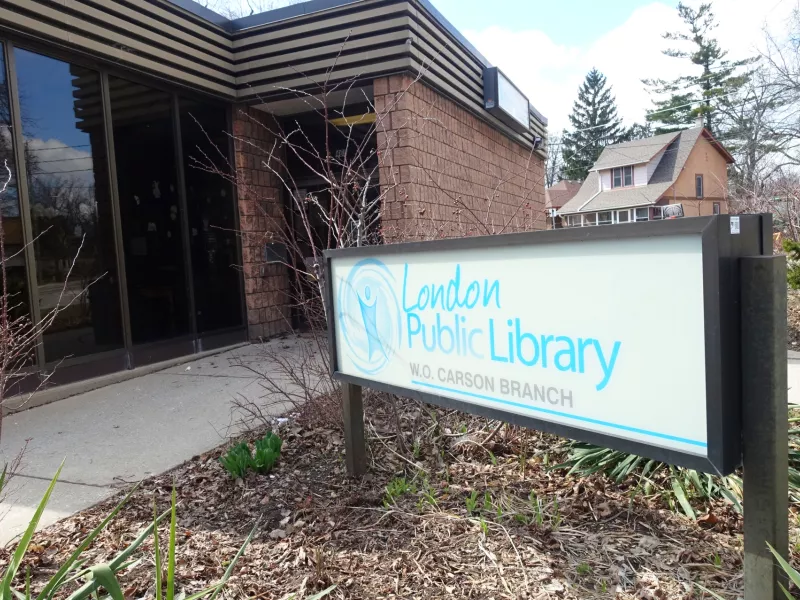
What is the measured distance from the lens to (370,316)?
3.01 m

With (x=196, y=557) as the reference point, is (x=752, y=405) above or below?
above

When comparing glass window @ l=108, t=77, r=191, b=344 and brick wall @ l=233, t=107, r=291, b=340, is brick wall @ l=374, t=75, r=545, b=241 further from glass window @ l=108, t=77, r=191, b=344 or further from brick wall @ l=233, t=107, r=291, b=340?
glass window @ l=108, t=77, r=191, b=344

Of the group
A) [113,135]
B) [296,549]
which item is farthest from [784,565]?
[113,135]

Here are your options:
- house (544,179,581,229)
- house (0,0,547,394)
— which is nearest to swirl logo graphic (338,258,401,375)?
house (0,0,547,394)

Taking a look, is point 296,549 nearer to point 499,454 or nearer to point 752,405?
point 499,454

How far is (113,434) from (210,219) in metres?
Answer: 3.63

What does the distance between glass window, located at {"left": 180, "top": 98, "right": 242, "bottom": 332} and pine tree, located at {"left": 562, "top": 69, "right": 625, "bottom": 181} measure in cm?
6252

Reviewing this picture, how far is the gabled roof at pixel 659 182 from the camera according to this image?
42750mm

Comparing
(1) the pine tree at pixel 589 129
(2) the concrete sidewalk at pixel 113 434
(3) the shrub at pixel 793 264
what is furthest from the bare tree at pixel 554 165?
(2) the concrete sidewalk at pixel 113 434

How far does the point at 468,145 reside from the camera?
9312 millimetres

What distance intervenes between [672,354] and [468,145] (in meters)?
7.98

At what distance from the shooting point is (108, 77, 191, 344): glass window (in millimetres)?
6223

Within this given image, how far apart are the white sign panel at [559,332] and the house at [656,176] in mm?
41041

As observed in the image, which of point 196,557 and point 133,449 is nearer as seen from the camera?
point 196,557
